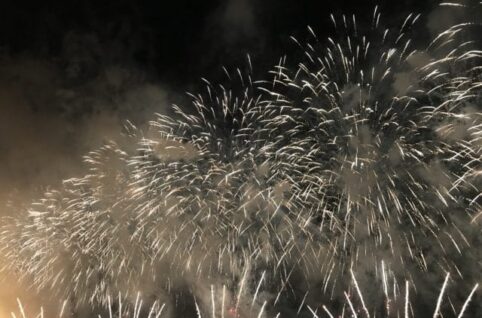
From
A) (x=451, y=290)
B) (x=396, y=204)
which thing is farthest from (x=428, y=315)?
(x=396, y=204)

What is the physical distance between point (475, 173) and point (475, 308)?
13.7 m

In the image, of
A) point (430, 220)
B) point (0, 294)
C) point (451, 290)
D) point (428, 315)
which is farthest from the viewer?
point (0, 294)

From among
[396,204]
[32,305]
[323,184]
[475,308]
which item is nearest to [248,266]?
[323,184]

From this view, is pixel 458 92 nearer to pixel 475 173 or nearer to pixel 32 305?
pixel 475 173

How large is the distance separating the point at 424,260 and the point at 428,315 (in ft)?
31.4

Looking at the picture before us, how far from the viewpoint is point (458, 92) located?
13961mm

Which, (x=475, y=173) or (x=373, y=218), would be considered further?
(x=373, y=218)

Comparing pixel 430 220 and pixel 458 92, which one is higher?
pixel 458 92

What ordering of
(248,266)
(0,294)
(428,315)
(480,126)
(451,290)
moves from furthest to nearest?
(0,294) < (428,315) < (451,290) < (248,266) < (480,126)

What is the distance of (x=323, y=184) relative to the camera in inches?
614

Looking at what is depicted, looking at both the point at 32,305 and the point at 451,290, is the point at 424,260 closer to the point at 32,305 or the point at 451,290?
the point at 451,290

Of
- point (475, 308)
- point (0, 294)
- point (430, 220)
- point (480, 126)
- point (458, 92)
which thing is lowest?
point (475, 308)

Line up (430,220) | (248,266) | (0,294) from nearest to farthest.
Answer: (430,220) < (248,266) < (0,294)

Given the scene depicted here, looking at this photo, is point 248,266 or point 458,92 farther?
point 248,266
